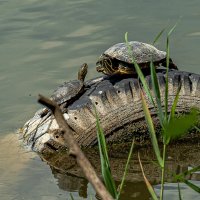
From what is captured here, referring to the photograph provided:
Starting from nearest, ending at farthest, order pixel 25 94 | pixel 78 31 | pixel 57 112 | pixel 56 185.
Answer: pixel 57 112 < pixel 56 185 < pixel 25 94 < pixel 78 31

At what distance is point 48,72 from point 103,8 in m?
1.93

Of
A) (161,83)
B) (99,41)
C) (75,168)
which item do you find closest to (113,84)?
(161,83)

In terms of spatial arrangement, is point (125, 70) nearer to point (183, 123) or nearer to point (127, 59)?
point (127, 59)

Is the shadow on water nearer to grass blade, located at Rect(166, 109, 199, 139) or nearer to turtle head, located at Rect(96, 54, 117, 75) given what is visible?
turtle head, located at Rect(96, 54, 117, 75)

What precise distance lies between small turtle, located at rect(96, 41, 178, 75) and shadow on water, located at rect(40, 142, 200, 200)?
2.06ft

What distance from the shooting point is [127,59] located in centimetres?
506

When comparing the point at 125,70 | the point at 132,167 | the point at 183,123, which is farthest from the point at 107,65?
the point at 183,123

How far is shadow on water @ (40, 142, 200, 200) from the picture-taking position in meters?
4.19

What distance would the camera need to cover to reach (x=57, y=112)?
1.34 metres

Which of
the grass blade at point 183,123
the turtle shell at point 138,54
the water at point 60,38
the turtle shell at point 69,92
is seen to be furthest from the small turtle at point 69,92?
the grass blade at point 183,123

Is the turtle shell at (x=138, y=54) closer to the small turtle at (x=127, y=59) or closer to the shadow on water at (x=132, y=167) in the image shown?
the small turtle at (x=127, y=59)

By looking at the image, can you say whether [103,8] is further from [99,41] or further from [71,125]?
[71,125]

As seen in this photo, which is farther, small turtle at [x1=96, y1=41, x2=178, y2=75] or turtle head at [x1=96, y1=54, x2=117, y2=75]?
turtle head at [x1=96, y1=54, x2=117, y2=75]

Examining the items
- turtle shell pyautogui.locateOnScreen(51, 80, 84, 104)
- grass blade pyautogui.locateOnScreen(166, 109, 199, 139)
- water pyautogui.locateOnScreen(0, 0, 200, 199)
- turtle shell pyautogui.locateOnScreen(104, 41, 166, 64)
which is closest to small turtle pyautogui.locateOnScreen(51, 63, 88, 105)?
turtle shell pyautogui.locateOnScreen(51, 80, 84, 104)
